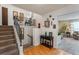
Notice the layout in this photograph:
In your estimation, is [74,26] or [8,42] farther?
[8,42]

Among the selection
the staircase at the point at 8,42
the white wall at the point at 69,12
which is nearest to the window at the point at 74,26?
the white wall at the point at 69,12

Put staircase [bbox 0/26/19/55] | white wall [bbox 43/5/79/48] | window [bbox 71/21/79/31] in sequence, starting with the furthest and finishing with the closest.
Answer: staircase [bbox 0/26/19/55], window [bbox 71/21/79/31], white wall [bbox 43/5/79/48]

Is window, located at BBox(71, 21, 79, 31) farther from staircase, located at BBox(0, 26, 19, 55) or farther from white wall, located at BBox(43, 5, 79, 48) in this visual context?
staircase, located at BBox(0, 26, 19, 55)

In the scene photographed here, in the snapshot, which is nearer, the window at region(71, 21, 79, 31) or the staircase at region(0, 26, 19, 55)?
the window at region(71, 21, 79, 31)

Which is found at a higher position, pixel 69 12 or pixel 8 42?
pixel 69 12

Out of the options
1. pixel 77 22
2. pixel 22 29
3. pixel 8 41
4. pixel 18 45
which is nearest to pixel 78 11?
pixel 77 22

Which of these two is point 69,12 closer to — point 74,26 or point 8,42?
point 74,26

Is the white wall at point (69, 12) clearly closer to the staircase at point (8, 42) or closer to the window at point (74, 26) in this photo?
the window at point (74, 26)

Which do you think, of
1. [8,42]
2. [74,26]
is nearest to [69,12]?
[74,26]

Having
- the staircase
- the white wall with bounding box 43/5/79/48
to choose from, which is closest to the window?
the white wall with bounding box 43/5/79/48

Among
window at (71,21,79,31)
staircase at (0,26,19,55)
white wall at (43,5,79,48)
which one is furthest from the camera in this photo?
Result: staircase at (0,26,19,55)

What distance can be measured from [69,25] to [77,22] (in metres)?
0.22

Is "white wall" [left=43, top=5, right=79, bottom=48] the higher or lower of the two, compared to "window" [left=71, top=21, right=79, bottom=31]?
higher

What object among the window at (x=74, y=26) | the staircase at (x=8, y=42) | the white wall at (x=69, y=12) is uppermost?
the white wall at (x=69, y=12)
